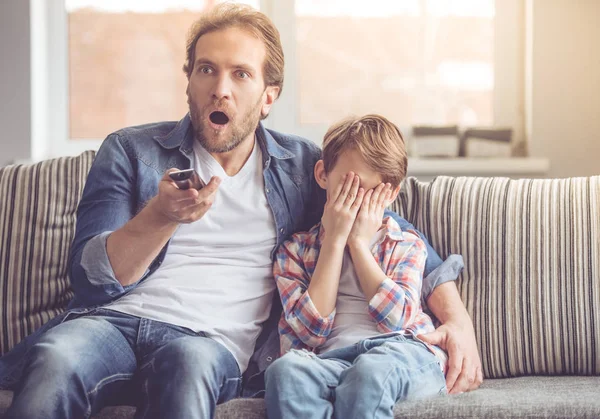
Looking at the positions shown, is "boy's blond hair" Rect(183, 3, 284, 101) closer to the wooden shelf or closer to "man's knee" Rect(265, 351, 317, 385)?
"man's knee" Rect(265, 351, 317, 385)

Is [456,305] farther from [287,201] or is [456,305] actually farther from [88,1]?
[88,1]

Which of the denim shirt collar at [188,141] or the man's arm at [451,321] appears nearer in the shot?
the man's arm at [451,321]

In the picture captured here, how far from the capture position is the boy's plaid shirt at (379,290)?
5.03 feet

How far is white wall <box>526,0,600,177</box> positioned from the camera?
2.67m

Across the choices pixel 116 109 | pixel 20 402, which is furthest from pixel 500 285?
pixel 116 109

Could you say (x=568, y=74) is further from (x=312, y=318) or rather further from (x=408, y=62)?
(x=312, y=318)

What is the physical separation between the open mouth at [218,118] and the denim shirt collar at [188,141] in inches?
3.1

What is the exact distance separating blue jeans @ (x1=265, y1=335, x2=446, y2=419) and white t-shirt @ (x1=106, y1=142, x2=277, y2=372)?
0.21 metres

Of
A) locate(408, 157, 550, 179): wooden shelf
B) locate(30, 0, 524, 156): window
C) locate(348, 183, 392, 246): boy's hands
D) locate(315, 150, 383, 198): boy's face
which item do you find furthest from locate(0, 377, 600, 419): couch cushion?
locate(30, 0, 524, 156): window

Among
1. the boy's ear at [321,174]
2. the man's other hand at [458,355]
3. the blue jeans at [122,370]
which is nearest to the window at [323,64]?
the boy's ear at [321,174]

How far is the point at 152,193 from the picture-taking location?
Answer: 1.69 meters

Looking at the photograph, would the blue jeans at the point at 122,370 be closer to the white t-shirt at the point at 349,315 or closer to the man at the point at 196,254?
the man at the point at 196,254

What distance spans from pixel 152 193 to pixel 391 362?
0.66m

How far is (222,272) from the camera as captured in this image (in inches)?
65.4
